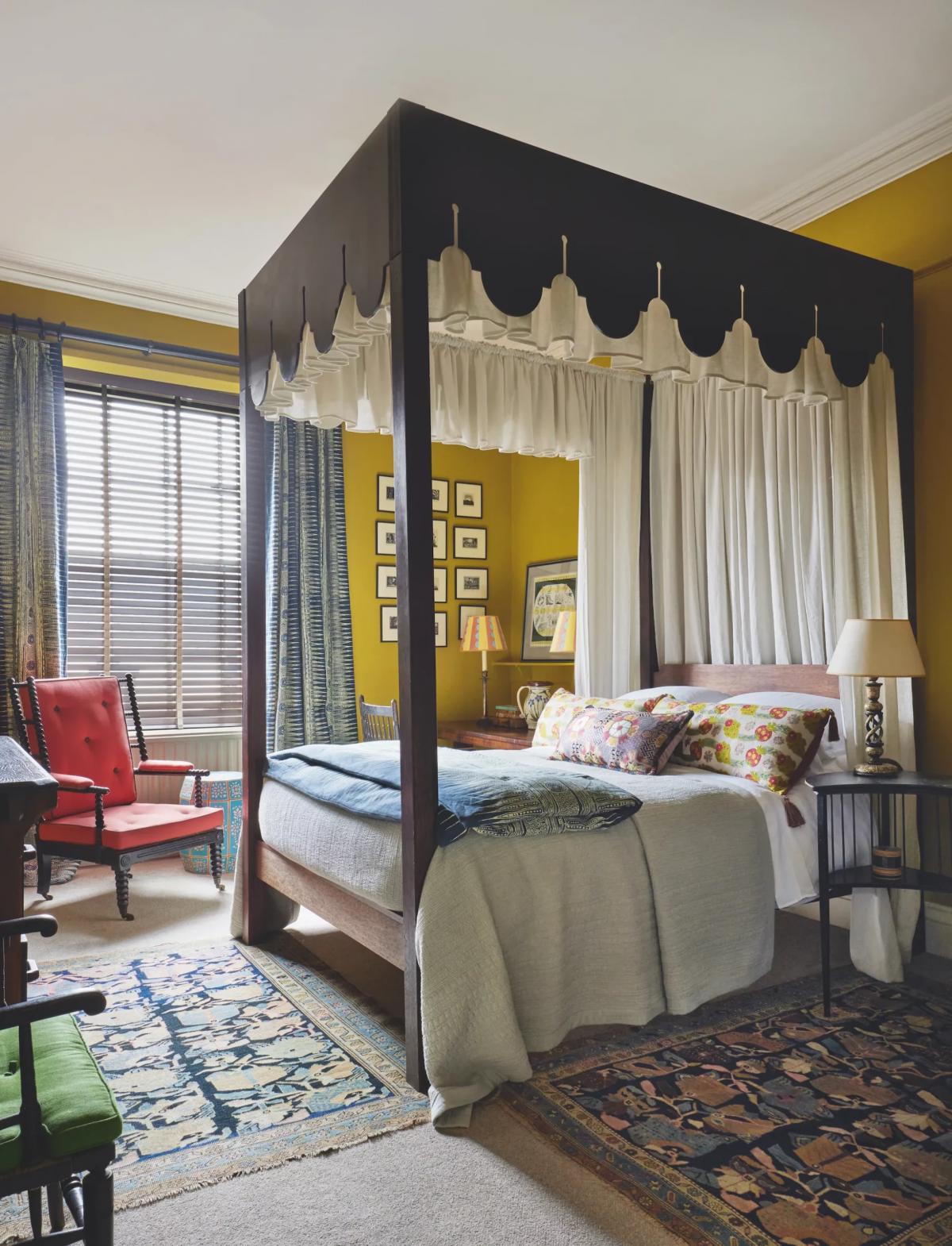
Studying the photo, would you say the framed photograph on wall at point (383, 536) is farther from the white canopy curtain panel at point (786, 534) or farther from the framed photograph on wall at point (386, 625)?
the white canopy curtain panel at point (786, 534)


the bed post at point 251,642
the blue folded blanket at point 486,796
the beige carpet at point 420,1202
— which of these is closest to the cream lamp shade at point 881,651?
the blue folded blanket at point 486,796

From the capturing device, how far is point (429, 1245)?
1774mm

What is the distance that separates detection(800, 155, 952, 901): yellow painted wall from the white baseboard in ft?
1.69

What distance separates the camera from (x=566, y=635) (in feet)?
17.4

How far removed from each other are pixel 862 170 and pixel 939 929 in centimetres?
303

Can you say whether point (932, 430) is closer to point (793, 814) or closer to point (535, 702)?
point (793, 814)

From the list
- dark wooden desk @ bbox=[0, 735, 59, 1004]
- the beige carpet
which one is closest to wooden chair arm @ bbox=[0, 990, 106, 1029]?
dark wooden desk @ bbox=[0, 735, 59, 1004]

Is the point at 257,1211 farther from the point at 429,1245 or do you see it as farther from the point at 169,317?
the point at 169,317

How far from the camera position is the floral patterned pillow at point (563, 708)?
4.09 metres

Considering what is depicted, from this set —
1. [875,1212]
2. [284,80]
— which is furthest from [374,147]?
[875,1212]

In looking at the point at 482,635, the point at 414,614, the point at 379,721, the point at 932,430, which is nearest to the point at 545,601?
the point at 482,635

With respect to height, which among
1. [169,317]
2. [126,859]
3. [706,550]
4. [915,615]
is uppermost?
[169,317]

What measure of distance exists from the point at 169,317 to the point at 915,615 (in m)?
4.18

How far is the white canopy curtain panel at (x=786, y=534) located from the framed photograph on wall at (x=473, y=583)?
185cm
